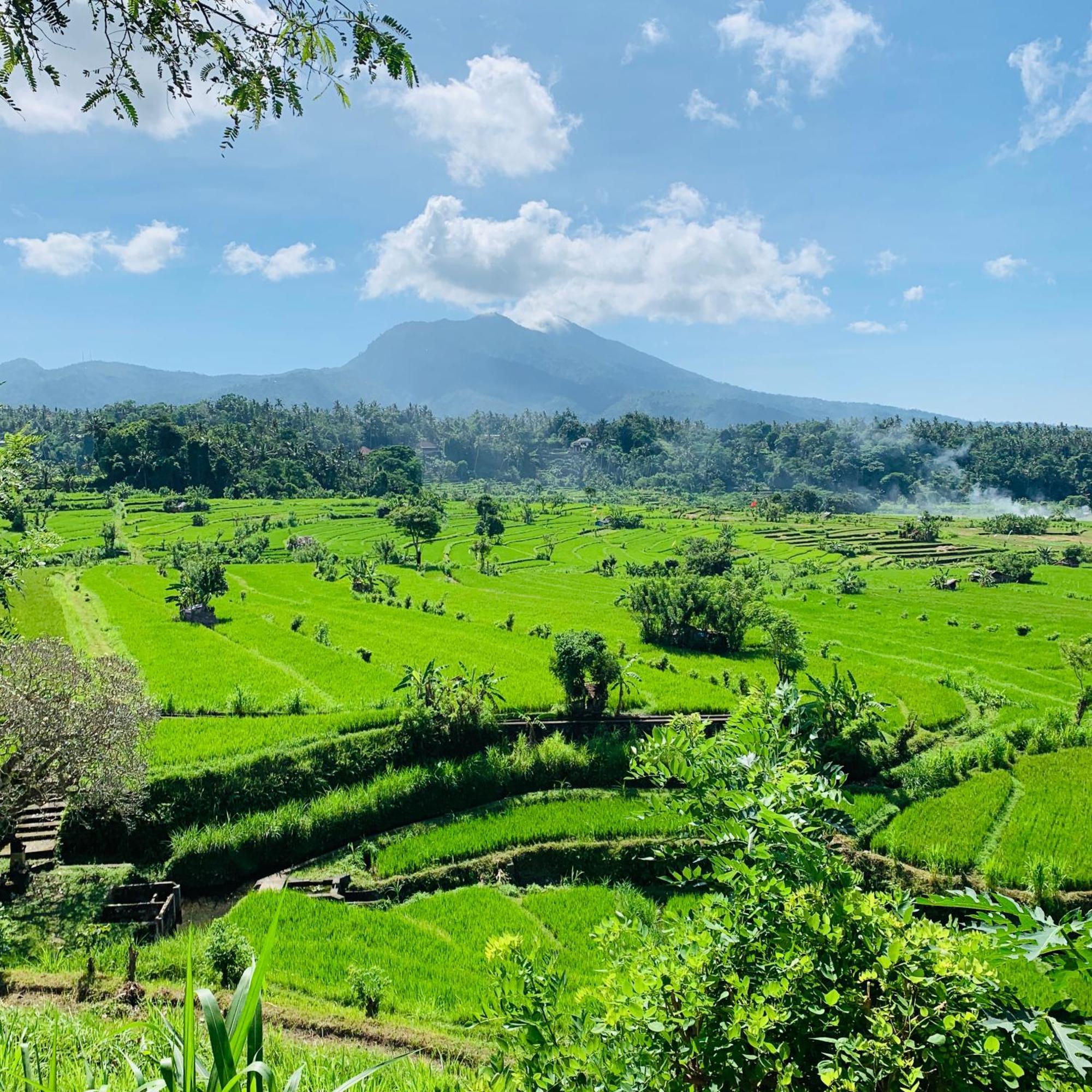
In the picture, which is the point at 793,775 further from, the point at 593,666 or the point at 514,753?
the point at 593,666

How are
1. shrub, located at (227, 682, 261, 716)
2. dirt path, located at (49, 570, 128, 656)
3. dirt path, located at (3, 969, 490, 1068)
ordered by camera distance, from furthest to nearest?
1. dirt path, located at (49, 570, 128, 656)
2. shrub, located at (227, 682, 261, 716)
3. dirt path, located at (3, 969, 490, 1068)

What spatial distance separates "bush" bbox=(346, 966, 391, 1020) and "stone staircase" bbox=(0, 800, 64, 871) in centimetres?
826

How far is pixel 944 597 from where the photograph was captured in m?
52.3

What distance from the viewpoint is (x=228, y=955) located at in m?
11.9

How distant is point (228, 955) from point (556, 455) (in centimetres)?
17553

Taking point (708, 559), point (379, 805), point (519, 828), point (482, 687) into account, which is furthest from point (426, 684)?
point (708, 559)

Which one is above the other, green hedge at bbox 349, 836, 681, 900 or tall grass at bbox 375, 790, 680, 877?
tall grass at bbox 375, 790, 680, 877

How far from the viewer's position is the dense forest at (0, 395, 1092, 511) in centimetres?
9488

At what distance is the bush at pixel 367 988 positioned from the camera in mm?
11750

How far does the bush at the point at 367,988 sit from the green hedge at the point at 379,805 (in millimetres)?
5861

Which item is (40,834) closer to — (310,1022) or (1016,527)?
(310,1022)

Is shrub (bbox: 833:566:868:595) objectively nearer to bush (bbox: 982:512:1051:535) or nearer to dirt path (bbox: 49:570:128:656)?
bush (bbox: 982:512:1051:535)

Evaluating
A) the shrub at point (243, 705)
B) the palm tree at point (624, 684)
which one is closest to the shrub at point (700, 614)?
the palm tree at point (624, 684)

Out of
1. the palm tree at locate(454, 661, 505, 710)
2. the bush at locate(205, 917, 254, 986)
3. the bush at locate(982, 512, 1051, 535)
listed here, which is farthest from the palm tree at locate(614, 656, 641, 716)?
the bush at locate(982, 512, 1051, 535)
